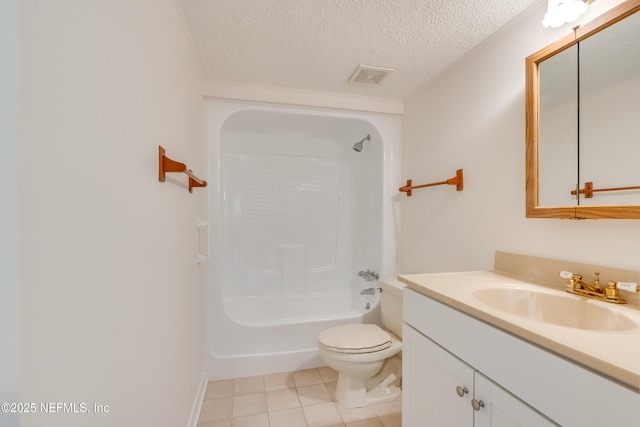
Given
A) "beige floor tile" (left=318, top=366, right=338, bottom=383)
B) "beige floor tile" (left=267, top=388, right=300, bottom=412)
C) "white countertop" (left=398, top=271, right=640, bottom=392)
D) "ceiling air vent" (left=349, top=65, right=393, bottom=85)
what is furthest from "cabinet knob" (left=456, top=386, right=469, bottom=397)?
"ceiling air vent" (left=349, top=65, right=393, bottom=85)

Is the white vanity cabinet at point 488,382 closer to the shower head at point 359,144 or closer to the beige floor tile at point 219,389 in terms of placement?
the beige floor tile at point 219,389

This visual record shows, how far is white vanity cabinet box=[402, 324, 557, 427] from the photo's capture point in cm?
73

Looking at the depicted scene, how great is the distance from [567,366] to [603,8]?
4.00 feet

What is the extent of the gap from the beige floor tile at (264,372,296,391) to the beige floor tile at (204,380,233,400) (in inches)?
9.4

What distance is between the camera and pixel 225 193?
2510 millimetres

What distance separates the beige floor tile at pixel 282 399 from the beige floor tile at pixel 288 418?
0.03m

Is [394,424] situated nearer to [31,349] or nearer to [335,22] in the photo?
[31,349]

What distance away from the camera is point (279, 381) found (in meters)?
1.86

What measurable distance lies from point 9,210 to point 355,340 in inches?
62.6

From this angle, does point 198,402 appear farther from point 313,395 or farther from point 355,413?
point 355,413

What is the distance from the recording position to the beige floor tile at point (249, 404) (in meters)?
1.57

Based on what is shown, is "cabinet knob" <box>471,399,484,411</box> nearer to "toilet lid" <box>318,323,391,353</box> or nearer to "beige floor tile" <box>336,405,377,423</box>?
"toilet lid" <box>318,323,391,353</box>

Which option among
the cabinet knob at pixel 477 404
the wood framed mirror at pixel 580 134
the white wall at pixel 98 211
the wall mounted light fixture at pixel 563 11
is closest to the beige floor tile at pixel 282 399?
the white wall at pixel 98 211

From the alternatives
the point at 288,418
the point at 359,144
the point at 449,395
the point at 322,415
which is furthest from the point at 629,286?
the point at 359,144
